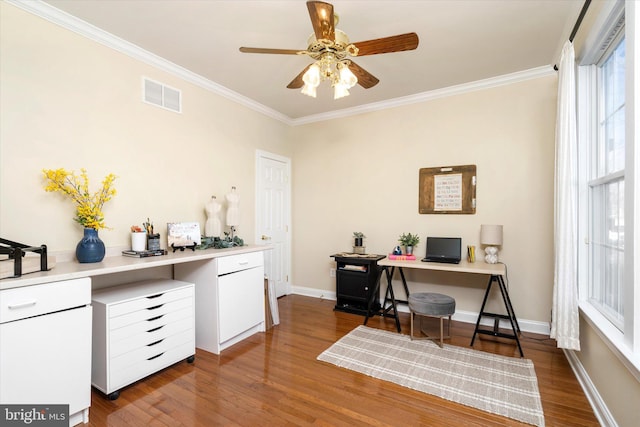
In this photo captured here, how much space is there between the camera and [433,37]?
254cm

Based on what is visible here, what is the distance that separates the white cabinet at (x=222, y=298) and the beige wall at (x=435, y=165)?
5.46 ft

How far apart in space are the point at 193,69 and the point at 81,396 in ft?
9.40

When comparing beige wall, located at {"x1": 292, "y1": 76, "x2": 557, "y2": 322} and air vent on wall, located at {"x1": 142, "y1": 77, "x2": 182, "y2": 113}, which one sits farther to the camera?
beige wall, located at {"x1": 292, "y1": 76, "x2": 557, "y2": 322}

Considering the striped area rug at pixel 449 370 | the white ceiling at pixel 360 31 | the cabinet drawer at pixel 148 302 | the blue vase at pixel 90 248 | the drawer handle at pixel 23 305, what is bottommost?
the striped area rug at pixel 449 370

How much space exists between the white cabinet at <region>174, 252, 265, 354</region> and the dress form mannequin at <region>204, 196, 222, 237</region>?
0.45 meters

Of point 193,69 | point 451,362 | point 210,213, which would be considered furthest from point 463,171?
point 193,69

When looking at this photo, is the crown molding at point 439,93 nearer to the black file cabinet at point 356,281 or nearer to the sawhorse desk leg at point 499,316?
the black file cabinet at point 356,281

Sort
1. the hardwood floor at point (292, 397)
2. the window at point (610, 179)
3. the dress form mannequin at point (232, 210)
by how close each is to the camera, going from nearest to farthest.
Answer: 1. the window at point (610, 179)
2. the hardwood floor at point (292, 397)
3. the dress form mannequin at point (232, 210)

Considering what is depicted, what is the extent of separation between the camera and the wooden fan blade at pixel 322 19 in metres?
1.65

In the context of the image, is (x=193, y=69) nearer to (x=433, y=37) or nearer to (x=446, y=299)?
(x=433, y=37)

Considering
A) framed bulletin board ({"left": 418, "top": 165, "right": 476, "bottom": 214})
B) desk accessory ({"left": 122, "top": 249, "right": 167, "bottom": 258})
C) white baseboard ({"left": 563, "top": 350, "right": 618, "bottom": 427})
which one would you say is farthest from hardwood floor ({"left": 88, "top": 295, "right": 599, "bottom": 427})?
framed bulletin board ({"left": 418, "top": 165, "right": 476, "bottom": 214})

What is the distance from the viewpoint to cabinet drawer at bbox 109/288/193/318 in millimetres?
2076

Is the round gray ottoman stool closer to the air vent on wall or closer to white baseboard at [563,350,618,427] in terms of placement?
white baseboard at [563,350,618,427]

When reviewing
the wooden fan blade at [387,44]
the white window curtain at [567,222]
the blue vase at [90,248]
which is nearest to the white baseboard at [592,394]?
the white window curtain at [567,222]
